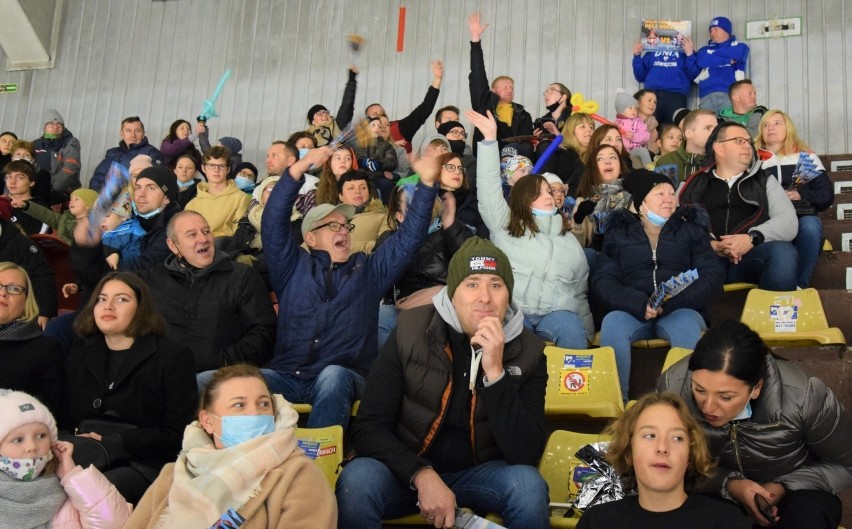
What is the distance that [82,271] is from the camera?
4727 millimetres

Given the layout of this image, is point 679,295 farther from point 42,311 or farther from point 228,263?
point 42,311

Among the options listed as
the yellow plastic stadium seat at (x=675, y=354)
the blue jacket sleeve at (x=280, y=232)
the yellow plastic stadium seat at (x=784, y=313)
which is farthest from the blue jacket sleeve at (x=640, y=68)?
the yellow plastic stadium seat at (x=675, y=354)

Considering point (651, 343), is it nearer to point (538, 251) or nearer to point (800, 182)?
point (538, 251)

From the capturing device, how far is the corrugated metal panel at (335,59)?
7949 mm

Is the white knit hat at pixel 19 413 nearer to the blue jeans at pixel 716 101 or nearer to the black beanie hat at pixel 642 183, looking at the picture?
the black beanie hat at pixel 642 183

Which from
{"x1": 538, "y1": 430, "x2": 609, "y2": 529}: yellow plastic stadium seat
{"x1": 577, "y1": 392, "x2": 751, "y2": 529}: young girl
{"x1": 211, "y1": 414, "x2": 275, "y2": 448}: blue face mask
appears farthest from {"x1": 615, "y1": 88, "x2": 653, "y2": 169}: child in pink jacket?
{"x1": 211, "y1": 414, "x2": 275, "y2": 448}: blue face mask

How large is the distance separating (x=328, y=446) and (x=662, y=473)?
1.23 m

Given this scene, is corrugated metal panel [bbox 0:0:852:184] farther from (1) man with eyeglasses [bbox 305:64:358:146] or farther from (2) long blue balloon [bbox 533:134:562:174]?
(2) long blue balloon [bbox 533:134:562:174]

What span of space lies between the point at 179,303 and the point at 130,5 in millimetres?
6359

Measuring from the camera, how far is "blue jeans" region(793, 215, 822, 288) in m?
4.77

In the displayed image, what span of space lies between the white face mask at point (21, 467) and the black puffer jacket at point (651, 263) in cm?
235

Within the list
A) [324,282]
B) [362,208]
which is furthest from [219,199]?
[324,282]

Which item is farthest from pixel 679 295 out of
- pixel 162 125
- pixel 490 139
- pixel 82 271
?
pixel 162 125

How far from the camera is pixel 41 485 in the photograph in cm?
273
